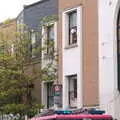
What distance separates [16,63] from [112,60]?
6.26m

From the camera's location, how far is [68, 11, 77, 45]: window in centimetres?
3219

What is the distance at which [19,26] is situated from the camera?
114 feet

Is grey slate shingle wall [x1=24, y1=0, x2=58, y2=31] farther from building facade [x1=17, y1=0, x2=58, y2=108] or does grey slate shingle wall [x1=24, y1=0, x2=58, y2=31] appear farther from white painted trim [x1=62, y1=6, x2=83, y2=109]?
white painted trim [x1=62, y1=6, x2=83, y2=109]

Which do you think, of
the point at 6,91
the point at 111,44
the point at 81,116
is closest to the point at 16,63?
the point at 6,91

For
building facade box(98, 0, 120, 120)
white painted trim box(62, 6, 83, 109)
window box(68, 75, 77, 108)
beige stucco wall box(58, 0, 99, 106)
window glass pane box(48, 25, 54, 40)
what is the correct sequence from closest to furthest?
1. building facade box(98, 0, 120, 120)
2. beige stucco wall box(58, 0, 99, 106)
3. white painted trim box(62, 6, 83, 109)
4. window box(68, 75, 77, 108)
5. window glass pane box(48, 25, 54, 40)

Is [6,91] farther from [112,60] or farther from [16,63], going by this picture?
[112,60]

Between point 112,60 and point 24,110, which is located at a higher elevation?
point 112,60

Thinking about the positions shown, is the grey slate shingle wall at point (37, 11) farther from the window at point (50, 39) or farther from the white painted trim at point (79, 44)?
the white painted trim at point (79, 44)

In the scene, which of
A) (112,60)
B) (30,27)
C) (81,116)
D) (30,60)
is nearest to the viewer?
(81,116)

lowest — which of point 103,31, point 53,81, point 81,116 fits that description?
point 81,116

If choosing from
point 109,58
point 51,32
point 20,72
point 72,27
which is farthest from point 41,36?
point 109,58

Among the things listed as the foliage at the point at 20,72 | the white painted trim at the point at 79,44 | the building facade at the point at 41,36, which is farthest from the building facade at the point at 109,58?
the building facade at the point at 41,36

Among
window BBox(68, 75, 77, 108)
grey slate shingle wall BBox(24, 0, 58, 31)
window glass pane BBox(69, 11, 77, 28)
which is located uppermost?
grey slate shingle wall BBox(24, 0, 58, 31)

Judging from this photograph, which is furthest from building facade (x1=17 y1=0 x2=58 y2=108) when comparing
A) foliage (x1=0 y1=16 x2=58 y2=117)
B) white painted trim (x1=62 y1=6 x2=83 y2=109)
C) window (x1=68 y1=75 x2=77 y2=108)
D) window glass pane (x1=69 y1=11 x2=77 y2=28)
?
window (x1=68 y1=75 x2=77 y2=108)
